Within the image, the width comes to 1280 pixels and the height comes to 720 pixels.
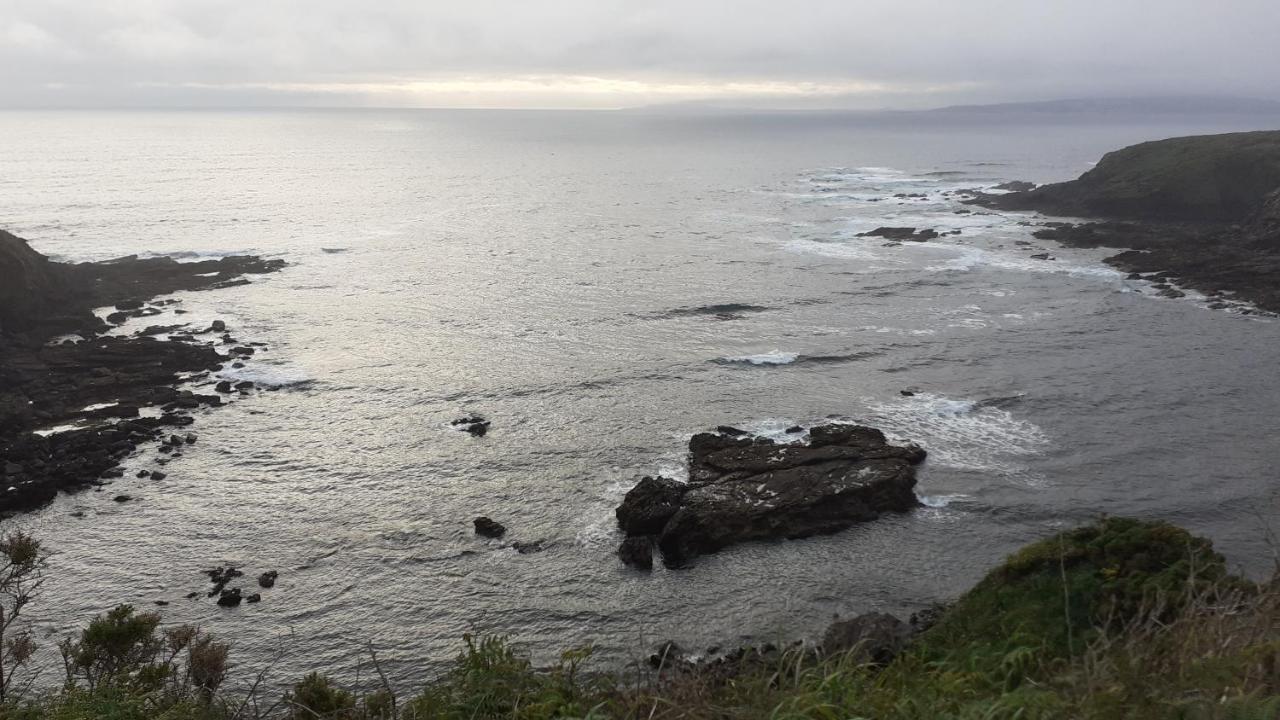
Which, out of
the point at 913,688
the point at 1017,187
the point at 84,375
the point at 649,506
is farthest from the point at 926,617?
the point at 1017,187

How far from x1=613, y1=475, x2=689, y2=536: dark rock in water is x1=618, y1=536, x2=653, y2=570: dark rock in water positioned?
29.9 inches

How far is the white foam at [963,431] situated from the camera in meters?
31.2

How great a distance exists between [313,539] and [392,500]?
3317 mm

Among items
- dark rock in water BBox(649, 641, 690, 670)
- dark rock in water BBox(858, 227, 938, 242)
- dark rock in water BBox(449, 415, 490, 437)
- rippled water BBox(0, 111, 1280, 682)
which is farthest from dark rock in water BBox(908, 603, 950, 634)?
dark rock in water BBox(858, 227, 938, 242)

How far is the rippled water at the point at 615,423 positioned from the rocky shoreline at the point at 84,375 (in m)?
1.60

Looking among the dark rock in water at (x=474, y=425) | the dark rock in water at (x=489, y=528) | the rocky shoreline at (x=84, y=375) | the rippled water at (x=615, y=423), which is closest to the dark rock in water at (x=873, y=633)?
the rippled water at (x=615, y=423)

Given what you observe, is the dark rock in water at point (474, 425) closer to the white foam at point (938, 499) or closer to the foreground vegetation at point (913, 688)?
the white foam at point (938, 499)

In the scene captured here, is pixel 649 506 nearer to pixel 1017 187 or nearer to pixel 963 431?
pixel 963 431

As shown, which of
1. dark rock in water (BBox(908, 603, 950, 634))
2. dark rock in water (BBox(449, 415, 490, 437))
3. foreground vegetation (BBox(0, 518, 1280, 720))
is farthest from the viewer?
dark rock in water (BBox(449, 415, 490, 437))

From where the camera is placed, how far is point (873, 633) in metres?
19.7

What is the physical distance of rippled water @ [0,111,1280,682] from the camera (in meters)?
23.4

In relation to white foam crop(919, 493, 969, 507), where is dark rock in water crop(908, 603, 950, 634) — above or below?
below

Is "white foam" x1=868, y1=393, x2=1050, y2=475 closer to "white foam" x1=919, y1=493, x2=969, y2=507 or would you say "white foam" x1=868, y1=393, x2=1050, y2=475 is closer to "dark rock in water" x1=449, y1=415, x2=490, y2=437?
"white foam" x1=919, y1=493, x2=969, y2=507

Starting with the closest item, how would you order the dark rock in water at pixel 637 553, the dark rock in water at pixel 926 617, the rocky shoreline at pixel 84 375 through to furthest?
the dark rock in water at pixel 926 617
the dark rock in water at pixel 637 553
the rocky shoreline at pixel 84 375
